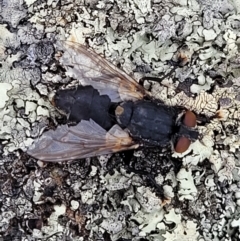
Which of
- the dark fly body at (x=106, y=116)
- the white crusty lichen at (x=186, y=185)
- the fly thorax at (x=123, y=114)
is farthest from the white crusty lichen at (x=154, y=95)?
the fly thorax at (x=123, y=114)

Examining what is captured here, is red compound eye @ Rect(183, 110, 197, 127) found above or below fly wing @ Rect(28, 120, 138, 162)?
above

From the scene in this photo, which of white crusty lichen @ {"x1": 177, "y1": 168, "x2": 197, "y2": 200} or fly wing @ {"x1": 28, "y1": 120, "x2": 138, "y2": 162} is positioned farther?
white crusty lichen @ {"x1": 177, "y1": 168, "x2": 197, "y2": 200}

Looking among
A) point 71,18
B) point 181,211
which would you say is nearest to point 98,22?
point 71,18

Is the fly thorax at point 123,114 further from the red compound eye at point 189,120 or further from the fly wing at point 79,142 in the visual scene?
the red compound eye at point 189,120

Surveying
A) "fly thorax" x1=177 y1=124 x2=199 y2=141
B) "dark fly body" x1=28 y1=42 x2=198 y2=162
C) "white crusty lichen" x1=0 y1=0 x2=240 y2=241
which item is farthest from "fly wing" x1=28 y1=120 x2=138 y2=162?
"fly thorax" x1=177 y1=124 x2=199 y2=141

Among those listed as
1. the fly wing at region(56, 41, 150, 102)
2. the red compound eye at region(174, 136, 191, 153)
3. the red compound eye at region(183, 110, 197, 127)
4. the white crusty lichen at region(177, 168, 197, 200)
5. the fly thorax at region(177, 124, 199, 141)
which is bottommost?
the white crusty lichen at region(177, 168, 197, 200)

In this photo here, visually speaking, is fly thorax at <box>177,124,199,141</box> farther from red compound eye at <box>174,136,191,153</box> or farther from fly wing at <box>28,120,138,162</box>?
fly wing at <box>28,120,138,162</box>

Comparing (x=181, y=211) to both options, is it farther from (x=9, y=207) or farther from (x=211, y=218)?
(x=9, y=207)
